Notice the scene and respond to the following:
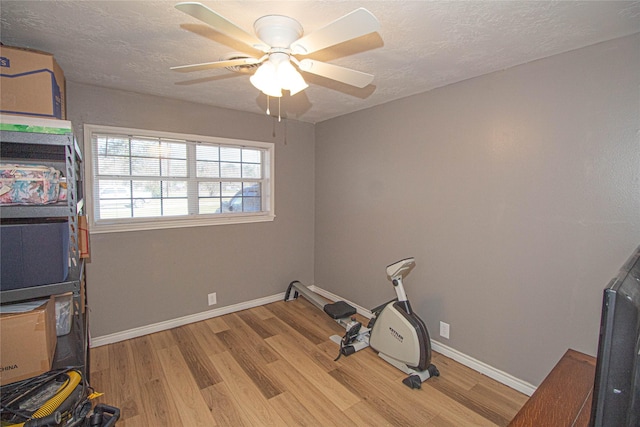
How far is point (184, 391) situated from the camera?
7.26 ft

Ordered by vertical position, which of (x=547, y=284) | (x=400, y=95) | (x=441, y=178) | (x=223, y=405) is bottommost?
(x=223, y=405)

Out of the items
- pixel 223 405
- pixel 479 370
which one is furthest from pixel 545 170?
pixel 223 405

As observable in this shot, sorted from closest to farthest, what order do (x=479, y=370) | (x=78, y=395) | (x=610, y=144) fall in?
(x=78, y=395) → (x=610, y=144) → (x=479, y=370)

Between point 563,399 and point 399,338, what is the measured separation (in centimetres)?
119

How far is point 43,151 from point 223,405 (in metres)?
1.99

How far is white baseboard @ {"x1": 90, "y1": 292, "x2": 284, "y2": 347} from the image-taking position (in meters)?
2.81

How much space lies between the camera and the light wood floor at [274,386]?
198 centimetres

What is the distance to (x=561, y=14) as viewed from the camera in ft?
4.88

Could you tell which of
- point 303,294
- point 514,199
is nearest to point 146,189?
point 303,294

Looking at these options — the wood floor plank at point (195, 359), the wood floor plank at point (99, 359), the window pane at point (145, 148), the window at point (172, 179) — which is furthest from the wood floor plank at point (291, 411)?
the window pane at point (145, 148)

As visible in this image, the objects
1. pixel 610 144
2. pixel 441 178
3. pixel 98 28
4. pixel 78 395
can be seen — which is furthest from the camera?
pixel 441 178

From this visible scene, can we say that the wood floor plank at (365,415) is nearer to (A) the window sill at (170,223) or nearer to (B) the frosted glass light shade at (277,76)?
(B) the frosted glass light shade at (277,76)

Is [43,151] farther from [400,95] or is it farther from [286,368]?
[400,95]

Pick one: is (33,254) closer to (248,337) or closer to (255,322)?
(248,337)
